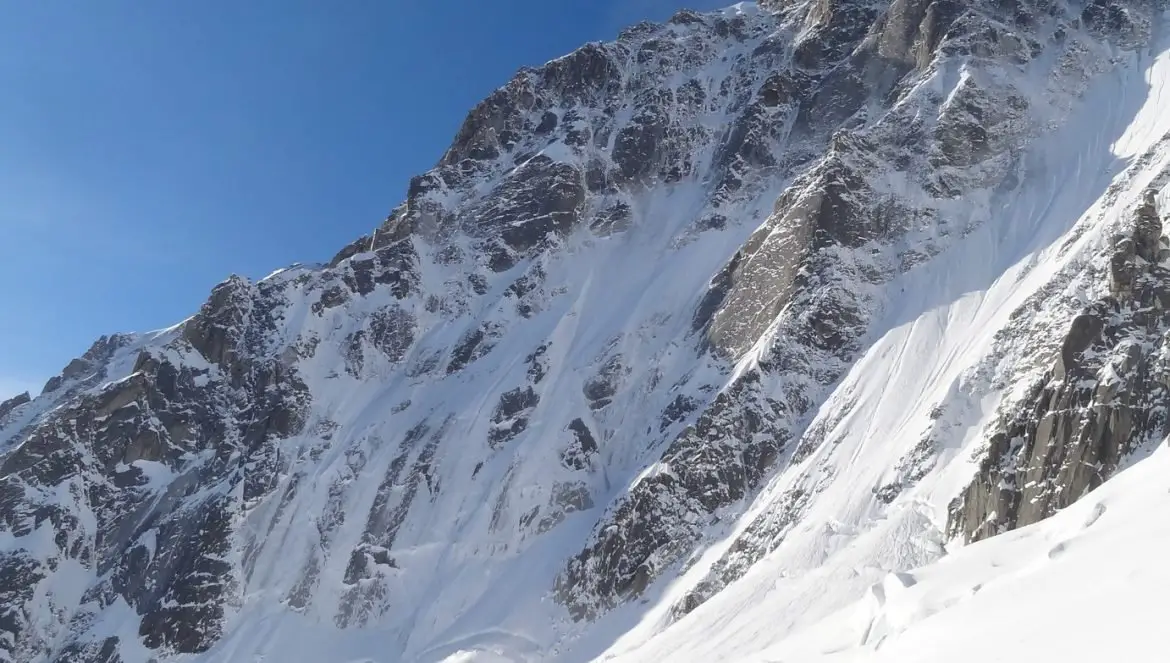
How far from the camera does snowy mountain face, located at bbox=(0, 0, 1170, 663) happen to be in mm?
48062

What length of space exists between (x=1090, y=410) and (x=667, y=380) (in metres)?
36.0

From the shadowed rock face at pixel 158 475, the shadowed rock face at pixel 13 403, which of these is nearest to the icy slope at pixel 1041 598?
the shadowed rock face at pixel 158 475

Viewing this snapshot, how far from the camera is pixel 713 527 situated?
5853 cm

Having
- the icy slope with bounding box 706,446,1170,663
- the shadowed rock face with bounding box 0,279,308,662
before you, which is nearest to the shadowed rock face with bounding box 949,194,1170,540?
the icy slope with bounding box 706,446,1170,663

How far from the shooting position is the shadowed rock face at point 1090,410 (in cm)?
4041

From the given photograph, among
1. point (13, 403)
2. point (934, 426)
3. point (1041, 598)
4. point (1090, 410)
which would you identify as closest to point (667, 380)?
point (934, 426)

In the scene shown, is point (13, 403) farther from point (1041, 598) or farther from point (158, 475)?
point (1041, 598)

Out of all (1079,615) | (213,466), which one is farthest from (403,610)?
(1079,615)

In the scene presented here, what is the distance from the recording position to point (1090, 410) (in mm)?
41531

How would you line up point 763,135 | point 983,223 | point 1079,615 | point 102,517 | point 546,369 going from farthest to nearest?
point 763,135
point 102,517
point 546,369
point 983,223
point 1079,615

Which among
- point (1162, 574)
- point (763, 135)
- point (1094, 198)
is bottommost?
point (1162, 574)

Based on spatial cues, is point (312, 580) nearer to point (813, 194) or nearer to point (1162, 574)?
point (813, 194)

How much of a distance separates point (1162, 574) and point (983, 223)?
203 feet

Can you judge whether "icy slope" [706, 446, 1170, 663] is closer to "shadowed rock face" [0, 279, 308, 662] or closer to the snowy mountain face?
the snowy mountain face
